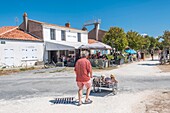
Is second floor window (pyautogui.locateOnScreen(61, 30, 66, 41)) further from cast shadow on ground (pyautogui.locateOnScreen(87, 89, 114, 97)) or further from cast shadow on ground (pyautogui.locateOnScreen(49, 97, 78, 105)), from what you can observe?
cast shadow on ground (pyautogui.locateOnScreen(49, 97, 78, 105))

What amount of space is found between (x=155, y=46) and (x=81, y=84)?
68245 mm

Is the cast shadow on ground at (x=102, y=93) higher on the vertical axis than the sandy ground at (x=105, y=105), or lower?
higher

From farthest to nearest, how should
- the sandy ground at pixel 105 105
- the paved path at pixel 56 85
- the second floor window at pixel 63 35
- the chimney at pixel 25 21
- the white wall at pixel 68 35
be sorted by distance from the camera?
the second floor window at pixel 63 35, the chimney at pixel 25 21, the white wall at pixel 68 35, the paved path at pixel 56 85, the sandy ground at pixel 105 105

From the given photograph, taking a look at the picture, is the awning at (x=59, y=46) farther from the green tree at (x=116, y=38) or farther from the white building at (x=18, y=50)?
the green tree at (x=116, y=38)

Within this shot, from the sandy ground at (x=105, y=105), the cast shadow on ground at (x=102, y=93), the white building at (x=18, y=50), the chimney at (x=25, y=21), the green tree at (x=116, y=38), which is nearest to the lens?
the sandy ground at (x=105, y=105)

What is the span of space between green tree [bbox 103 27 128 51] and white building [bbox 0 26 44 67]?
37.9 feet

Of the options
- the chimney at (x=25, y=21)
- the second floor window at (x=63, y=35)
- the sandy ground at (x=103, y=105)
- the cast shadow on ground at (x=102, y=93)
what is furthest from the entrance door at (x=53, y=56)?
the sandy ground at (x=103, y=105)

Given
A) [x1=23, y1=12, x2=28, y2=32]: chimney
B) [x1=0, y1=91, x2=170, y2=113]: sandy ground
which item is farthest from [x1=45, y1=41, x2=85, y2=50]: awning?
[x1=0, y1=91, x2=170, y2=113]: sandy ground

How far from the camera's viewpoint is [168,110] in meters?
5.76

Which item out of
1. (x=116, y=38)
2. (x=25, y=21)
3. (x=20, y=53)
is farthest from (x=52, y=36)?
(x=116, y=38)

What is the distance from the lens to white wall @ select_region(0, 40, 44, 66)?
21.8 m

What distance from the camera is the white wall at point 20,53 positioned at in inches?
856

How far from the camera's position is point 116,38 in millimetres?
30656

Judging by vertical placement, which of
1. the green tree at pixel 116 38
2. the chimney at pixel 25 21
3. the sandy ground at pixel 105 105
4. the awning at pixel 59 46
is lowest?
the sandy ground at pixel 105 105
